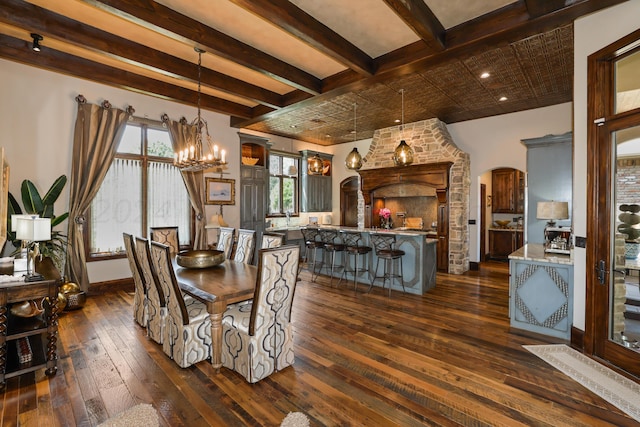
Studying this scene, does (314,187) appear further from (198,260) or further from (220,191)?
(198,260)

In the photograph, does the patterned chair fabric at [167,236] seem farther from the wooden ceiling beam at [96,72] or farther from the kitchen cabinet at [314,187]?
the kitchen cabinet at [314,187]

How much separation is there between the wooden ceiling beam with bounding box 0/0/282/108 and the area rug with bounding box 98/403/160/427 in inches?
158

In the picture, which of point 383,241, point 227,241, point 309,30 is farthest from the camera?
point 383,241

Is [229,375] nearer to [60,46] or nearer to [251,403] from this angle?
[251,403]

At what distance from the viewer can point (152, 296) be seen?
3207 millimetres

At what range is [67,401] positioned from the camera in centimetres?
228

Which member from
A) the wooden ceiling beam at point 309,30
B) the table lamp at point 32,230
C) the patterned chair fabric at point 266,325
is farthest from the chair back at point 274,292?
the wooden ceiling beam at point 309,30

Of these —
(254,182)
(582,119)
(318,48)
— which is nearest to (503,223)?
(582,119)

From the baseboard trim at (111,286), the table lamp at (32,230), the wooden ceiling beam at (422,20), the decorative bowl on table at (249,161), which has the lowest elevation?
the baseboard trim at (111,286)

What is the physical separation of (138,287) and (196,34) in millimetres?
3122

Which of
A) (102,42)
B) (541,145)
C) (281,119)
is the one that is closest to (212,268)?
(102,42)

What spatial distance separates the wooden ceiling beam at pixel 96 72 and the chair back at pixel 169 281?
3.49m

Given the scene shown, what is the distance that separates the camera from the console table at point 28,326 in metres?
2.39

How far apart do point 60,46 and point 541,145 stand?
7.41 metres
